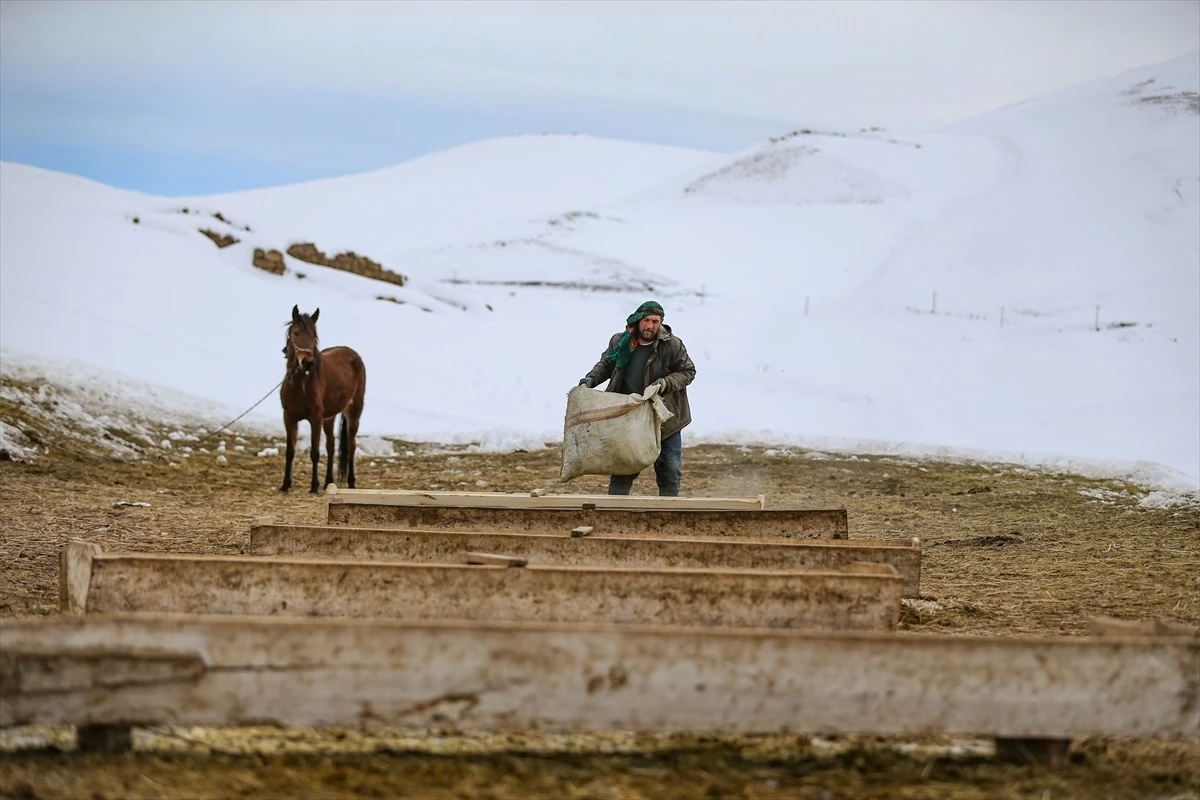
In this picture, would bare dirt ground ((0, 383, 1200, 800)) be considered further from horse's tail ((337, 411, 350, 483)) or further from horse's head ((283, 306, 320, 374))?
horse's head ((283, 306, 320, 374))

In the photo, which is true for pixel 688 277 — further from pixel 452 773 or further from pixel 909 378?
pixel 452 773

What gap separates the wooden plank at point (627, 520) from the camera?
703 centimetres

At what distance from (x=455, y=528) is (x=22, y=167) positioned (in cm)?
2172

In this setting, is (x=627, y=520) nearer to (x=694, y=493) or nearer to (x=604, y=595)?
(x=604, y=595)

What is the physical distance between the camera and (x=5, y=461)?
11984 mm

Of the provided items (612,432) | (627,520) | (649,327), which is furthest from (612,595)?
(649,327)

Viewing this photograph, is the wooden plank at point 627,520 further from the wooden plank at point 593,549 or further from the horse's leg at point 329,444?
the horse's leg at point 329,444

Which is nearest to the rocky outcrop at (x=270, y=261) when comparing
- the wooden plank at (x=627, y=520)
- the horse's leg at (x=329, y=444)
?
the horse's leg at (x=329, y=444)

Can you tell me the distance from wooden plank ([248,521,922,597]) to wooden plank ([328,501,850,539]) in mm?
735

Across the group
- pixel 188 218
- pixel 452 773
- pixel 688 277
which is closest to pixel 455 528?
pixel 452 773

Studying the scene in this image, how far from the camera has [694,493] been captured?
483 inches

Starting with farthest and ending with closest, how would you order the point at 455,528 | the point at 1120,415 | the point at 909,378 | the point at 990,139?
the point at 990,139 < the point at 909,378 < the point at 1120,415 < the point at 455,528

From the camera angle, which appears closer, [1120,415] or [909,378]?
[1120,415]

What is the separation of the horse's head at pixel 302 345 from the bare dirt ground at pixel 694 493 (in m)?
1.23
